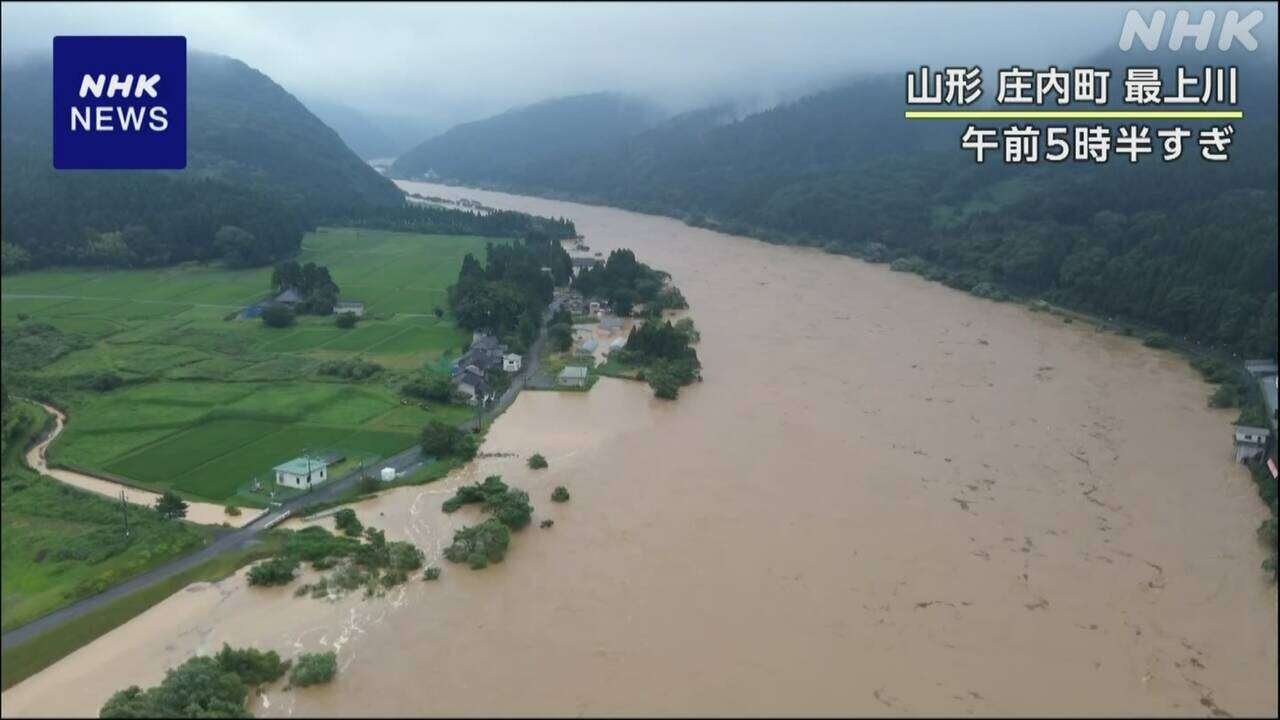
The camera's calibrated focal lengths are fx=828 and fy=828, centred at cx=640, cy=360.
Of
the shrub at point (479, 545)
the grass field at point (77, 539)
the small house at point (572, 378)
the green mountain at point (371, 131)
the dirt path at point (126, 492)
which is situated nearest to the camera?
the grass field at point (77, 539)

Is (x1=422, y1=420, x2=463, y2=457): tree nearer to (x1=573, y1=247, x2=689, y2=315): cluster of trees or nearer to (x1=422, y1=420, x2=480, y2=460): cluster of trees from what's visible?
(x1=422, y1=420, x2=480, y2=460): cluster of trees

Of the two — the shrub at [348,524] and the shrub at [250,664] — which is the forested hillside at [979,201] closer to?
the shrub at [348,524]

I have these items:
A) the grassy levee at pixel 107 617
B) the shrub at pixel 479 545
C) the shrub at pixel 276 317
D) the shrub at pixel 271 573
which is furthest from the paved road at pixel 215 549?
the shrub at pixel 276 317

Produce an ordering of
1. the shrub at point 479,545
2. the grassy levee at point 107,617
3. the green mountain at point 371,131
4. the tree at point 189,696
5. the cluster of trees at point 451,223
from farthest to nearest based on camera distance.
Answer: the green mountain at point 371,131 → the cluster of trees at point 451,223 → the shrub at point 479,545 → the grassy levee at point 107,617 → the tree at point 189,696

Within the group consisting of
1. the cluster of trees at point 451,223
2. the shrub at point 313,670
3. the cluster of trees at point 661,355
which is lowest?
the shrub at point 313,670

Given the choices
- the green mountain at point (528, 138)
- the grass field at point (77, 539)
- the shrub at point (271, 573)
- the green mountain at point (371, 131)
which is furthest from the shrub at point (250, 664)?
the green mountain at point (371, 131)

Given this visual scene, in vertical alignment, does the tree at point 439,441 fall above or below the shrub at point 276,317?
below

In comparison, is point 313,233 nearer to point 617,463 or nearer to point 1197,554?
point 617,463

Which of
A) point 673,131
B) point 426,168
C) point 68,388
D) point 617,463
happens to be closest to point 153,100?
point 617,463

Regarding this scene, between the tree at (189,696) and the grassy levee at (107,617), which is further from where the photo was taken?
the grassy levee at (107,617)
